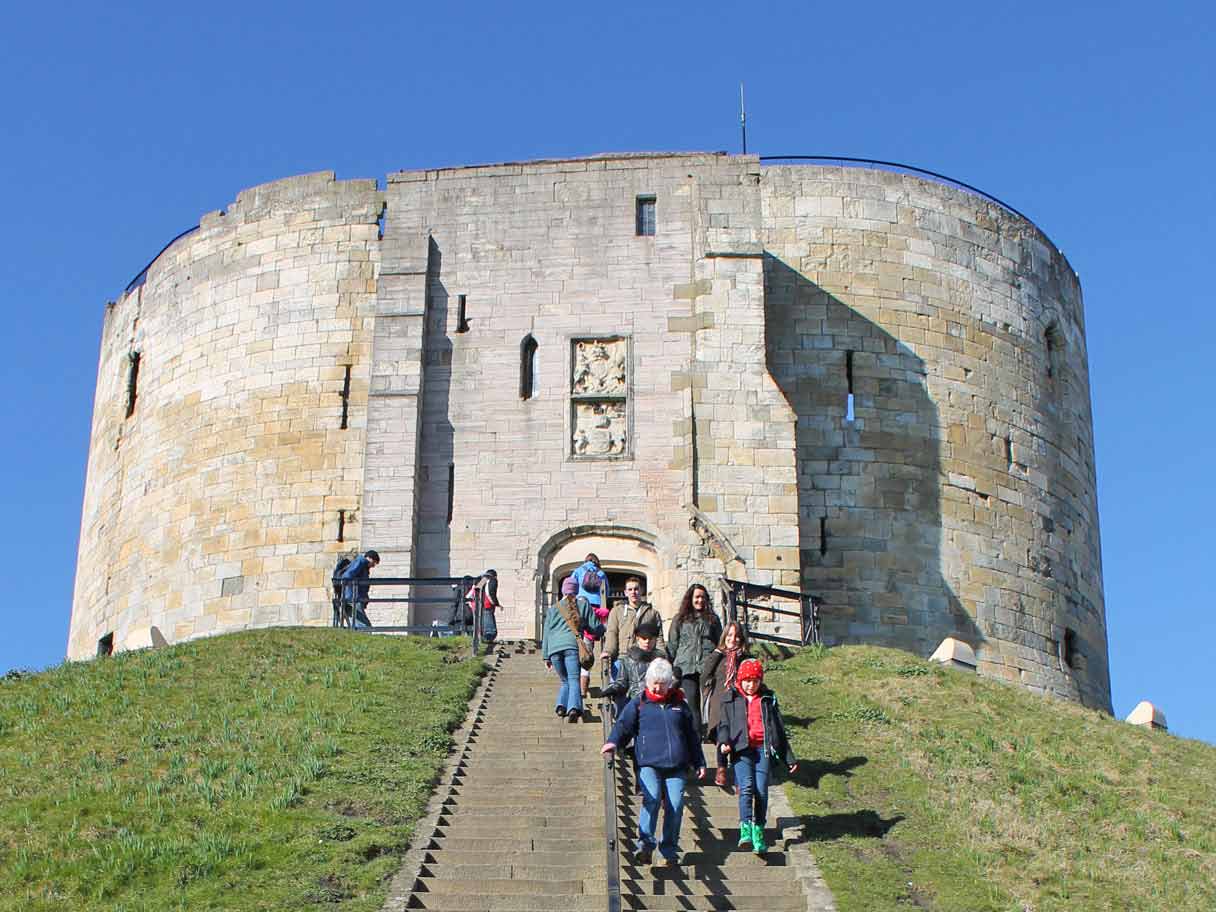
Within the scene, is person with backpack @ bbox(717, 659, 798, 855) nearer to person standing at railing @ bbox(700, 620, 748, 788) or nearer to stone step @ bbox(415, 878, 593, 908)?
person standing at railing @ bbox(700, 620, 748, 788)

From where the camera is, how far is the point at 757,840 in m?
14.1

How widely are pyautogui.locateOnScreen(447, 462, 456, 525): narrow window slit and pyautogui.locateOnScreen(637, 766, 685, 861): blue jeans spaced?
40.9ft

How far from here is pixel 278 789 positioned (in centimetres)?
1546

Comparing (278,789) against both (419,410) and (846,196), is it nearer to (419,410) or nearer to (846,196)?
(419,410)

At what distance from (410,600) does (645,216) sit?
25.9 feet

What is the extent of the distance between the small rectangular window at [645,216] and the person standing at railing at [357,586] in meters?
6.47

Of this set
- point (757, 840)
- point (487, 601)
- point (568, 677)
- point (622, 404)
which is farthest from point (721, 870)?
point (622, 404)

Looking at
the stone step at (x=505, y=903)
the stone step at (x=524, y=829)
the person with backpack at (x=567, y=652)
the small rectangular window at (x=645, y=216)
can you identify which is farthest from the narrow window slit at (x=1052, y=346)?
the stone step at (x=505, y=903)

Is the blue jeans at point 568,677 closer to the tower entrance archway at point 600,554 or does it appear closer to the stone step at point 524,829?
the stone step at point 524,829

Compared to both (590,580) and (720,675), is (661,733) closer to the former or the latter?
(720,675)

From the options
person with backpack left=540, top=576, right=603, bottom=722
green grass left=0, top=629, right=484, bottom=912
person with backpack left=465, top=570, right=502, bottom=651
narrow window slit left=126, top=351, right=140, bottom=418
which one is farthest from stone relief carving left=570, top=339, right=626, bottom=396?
narrow window slit left=126, top=351, right=140, bottom=418

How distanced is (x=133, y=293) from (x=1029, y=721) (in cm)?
1884

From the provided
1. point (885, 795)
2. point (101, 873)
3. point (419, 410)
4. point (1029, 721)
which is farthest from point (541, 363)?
point (101, 873)

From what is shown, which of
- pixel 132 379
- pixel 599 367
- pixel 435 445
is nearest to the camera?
pixel 435 445
